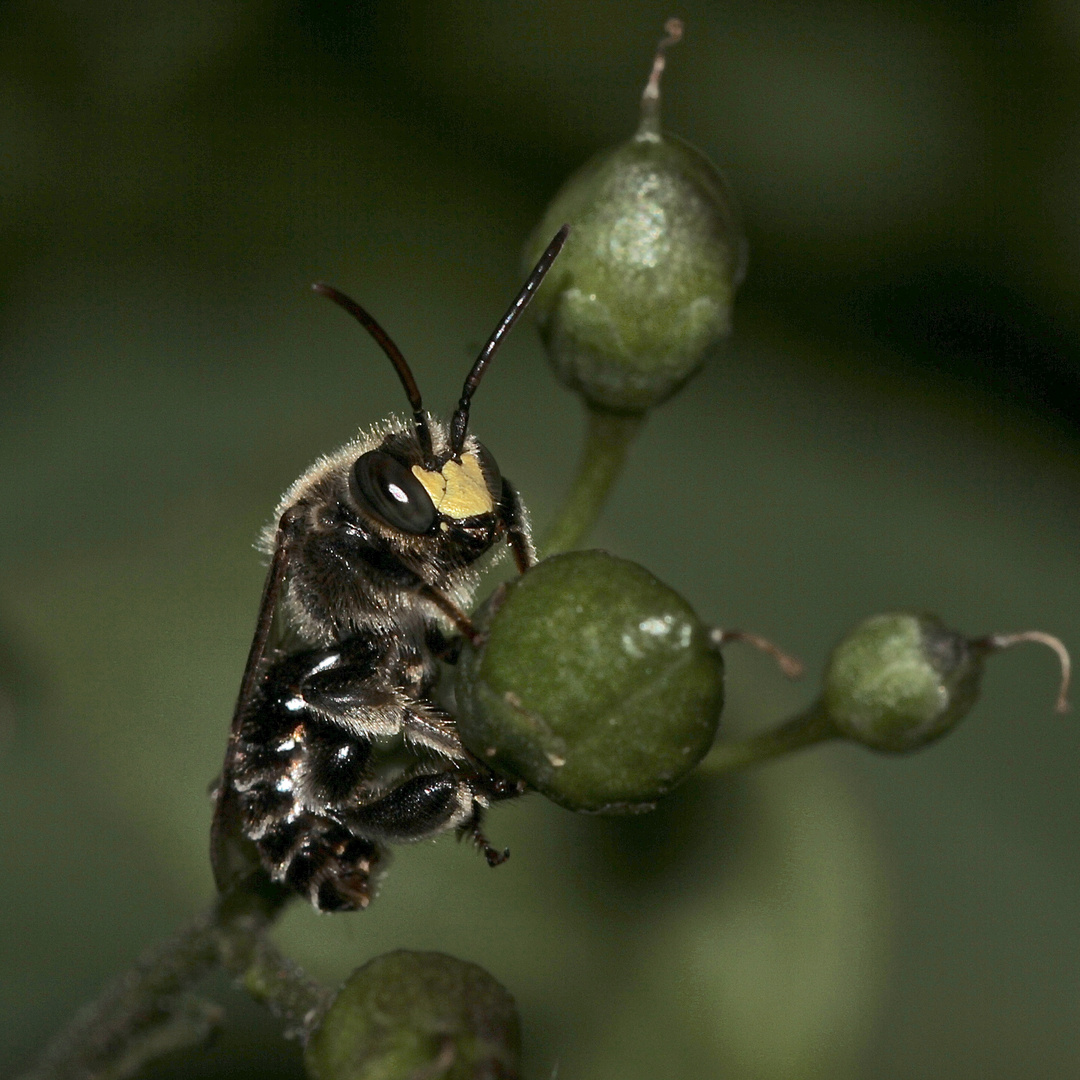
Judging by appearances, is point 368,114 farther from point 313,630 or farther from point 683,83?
point 313,630

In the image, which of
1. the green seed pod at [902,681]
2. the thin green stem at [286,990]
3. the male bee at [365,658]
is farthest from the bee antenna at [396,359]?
the thin green stem at [286,990]

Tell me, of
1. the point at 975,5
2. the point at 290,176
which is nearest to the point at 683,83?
the point at 975,5

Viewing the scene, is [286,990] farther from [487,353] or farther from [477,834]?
[487,353]

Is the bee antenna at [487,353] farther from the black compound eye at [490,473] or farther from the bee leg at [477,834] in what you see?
the bee leg at [477,834]

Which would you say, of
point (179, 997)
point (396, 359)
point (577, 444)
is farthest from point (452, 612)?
point (577, 444)

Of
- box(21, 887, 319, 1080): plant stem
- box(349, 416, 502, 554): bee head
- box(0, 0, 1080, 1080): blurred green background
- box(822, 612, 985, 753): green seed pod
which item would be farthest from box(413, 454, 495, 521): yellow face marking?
box(0, 0, 1080, 1080): blurred green background

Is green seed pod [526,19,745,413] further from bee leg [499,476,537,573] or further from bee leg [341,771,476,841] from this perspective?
A: bee leg [341,771,476,841]
